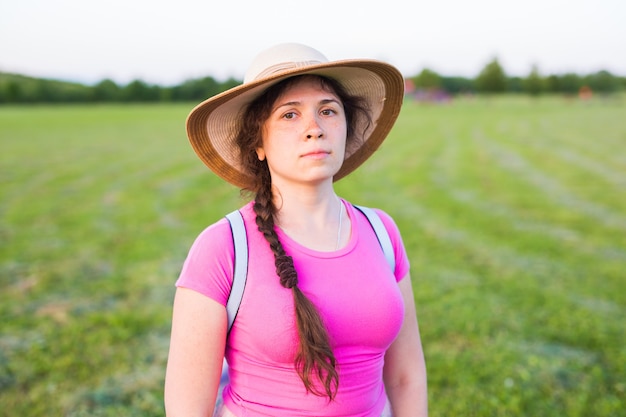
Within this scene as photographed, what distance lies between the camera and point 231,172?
2254mm

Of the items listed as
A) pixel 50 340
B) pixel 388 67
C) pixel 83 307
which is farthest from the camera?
pixel 83 307

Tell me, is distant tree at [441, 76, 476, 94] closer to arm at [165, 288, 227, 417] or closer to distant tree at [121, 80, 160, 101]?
distant tree at [121, 80, 160, 101]

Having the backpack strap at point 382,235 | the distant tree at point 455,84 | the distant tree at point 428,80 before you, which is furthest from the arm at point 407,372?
the distant tree at point 455,84

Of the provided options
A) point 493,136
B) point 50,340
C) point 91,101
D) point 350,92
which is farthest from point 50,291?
point 91,101

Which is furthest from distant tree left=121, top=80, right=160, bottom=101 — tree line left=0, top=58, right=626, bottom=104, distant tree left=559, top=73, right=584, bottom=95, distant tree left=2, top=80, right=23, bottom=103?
distant tree left=559, top=73, right=584, bottom=95

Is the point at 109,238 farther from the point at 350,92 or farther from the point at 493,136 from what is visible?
the point at 493,136

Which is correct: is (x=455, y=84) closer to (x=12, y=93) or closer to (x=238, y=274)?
(x=12, y=93)

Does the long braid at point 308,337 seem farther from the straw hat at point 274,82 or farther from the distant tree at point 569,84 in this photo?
the distant tree at point 569,84

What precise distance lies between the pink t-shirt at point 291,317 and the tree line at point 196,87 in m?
50.0

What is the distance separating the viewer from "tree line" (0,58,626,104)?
60312 mm

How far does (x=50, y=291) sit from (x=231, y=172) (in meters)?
4.09

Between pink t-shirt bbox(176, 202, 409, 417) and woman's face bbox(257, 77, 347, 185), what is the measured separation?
209mm

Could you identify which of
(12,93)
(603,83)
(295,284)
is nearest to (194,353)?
(295,284)

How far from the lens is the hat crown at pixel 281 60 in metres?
→ 1.84
